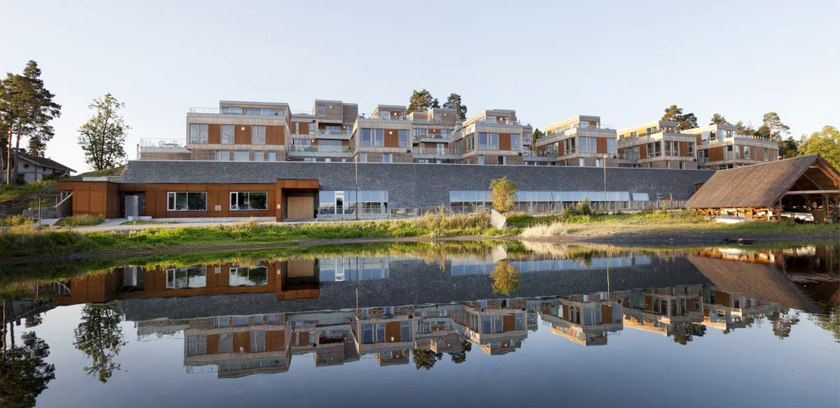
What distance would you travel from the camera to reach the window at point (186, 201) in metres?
33.0

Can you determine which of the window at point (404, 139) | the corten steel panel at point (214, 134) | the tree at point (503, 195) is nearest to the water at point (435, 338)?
the tree at point (503, 195)

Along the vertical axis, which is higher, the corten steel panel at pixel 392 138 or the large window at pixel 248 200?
the corten steel panel at pixel 392 138

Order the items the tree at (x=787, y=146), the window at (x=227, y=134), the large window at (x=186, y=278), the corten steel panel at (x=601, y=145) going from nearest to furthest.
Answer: the large window at (x=186, y=278)
the window at (x=227, y=134)
the corten steel panel at (x=601, y=145)
the tree at (x=787, y=146)

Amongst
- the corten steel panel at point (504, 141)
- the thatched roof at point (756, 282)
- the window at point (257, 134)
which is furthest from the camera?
the corten steel panel at point (504, 141)

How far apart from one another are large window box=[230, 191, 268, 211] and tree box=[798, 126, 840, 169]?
58.6 meters

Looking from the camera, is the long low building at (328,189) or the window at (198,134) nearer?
the long low building at (328,189)

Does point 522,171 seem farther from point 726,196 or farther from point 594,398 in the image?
point 594,398

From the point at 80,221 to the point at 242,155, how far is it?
13489 millimetres

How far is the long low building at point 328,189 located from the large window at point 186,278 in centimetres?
1736

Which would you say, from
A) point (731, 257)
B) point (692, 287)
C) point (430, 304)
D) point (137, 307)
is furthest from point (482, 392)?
point (731, 257)

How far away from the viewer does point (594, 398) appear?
468 centimetres

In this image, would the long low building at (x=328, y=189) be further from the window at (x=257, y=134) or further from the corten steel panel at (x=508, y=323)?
the corten steel panel at (x=508, y=323)

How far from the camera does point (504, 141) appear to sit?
45.9 metres

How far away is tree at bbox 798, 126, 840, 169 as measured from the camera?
162ft
